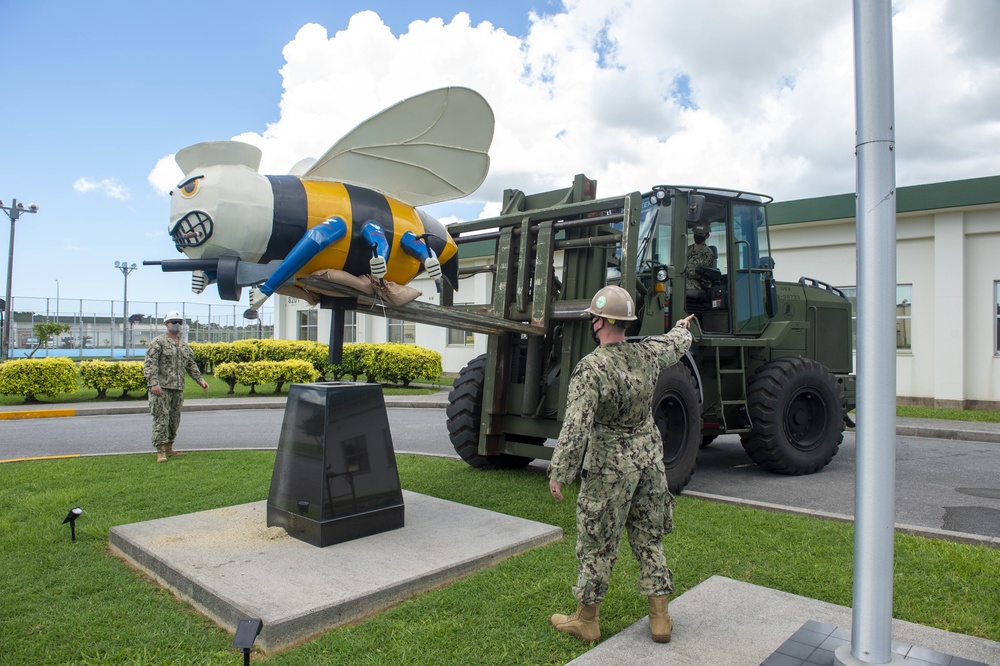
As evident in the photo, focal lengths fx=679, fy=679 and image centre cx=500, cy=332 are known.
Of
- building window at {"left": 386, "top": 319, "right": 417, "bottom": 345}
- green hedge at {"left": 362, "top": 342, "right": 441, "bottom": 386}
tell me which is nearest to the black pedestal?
green hedge at {"left": 362, "top": 342, "right": 441, "bottom": 386}

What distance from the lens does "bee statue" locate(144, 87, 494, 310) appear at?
13.8ft

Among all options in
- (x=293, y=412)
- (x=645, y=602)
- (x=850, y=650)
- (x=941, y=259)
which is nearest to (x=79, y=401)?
(x=293, y=412)

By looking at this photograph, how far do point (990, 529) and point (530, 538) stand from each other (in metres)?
3.81

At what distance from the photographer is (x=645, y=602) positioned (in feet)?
12.6

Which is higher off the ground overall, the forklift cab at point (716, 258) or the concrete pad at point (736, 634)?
the forklift cab at point (716, 258)

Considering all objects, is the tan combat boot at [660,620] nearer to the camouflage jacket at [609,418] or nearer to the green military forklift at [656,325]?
the camouflage jacket at [609,418]

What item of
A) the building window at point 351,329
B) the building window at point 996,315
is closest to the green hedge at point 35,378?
the building window at point 351,329

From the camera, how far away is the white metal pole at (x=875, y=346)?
2771 millimetres

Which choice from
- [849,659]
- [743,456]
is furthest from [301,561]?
[743,456]

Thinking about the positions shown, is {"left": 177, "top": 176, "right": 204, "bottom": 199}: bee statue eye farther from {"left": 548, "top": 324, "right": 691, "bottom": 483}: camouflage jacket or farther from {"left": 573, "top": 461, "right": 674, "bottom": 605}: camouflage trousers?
{"left": 573, "top": 461, "right": 674, "bottom": 605}: camouflage trousers

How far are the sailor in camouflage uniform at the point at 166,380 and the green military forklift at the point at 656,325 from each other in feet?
12.0

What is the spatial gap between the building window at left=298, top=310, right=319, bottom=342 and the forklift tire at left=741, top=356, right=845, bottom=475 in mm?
23957

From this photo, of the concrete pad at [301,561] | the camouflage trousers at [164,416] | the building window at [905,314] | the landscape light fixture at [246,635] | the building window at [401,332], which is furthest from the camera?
the building window at [401,332]

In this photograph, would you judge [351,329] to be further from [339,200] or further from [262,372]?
[339,200]
